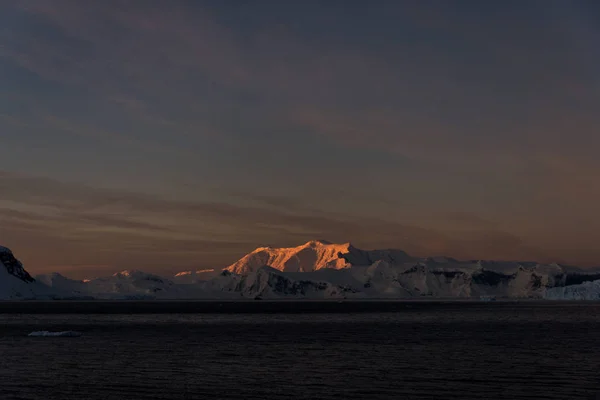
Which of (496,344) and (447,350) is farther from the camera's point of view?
(496,344)

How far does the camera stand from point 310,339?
287 feet

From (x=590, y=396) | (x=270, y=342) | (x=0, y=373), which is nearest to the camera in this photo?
(x=590, y=396)

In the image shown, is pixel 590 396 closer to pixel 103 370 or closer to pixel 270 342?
pixel 103 370

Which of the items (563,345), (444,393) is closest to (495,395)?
(444,393)

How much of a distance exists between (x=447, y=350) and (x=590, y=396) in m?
28.8

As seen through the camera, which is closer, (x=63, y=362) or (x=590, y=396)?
(x=590, y=396)

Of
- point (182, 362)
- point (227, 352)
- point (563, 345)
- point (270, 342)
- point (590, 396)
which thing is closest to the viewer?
point (590, 396)

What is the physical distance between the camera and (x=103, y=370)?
55.3 metres

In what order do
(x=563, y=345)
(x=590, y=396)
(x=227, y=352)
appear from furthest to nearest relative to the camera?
(x=563, y=345), (x=227, y=352), (x=590, y=396)

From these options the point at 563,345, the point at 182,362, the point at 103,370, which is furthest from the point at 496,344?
the point at 103,370

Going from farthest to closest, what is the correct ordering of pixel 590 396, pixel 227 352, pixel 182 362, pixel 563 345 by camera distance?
pixel 563 345, pixel 227 352, pixel 182 362, pixel 590 396

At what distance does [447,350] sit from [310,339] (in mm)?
21009

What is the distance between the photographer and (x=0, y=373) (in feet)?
175

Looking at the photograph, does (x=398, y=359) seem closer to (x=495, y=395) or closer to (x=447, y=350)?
(x=447, y=350)
